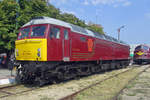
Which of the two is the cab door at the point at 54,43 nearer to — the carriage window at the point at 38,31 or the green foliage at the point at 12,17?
the carriage window at the point at 38,31

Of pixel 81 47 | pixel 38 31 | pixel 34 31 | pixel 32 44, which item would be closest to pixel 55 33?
pixel 38 31

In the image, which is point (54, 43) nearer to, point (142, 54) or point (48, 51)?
point (48, 51)

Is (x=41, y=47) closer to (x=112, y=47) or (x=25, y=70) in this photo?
(x=25, y=70)

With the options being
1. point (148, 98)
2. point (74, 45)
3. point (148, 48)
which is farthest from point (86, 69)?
point (148, 48)

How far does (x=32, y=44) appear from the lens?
26.5ft

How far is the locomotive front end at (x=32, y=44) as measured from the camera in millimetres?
7812

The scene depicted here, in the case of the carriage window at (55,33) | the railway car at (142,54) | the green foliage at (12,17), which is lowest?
the railway car at (142,54)

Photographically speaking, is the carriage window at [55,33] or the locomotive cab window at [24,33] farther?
the locomotive cab window at [24,33]

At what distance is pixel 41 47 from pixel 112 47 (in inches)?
402

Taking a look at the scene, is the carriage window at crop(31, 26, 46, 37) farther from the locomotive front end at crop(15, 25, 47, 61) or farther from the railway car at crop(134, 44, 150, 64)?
the railway car at crop(134, 44, 150, 64)

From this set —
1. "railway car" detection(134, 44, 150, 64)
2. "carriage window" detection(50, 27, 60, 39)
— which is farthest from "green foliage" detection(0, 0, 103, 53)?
"railway car" detection(134, 44, 150, 64)

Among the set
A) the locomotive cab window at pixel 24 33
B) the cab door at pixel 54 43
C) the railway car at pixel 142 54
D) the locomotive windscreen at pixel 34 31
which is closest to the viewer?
the cab door at pixel 54 43

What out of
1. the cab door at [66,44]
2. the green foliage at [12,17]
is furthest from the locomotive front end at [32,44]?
the green foliage at [12,17]

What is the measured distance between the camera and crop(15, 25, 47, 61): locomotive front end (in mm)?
7812
